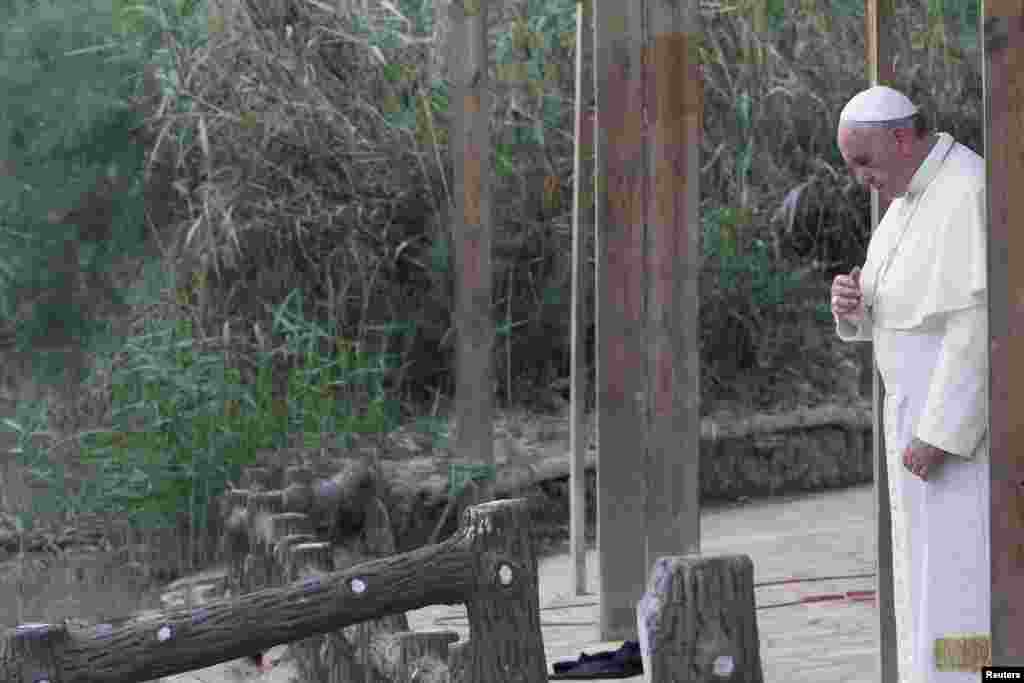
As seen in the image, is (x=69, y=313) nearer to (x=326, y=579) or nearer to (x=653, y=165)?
(x=653, y=165)

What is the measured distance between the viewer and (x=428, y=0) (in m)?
12.9

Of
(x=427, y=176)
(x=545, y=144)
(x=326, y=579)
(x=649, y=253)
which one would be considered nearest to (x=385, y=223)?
(x=427, y=176)

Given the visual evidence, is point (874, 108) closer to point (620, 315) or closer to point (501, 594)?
point (501, 594)

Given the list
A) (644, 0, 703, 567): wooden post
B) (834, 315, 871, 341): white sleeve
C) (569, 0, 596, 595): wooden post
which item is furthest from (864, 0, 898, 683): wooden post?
(569, 0, 596, 595): wooden post

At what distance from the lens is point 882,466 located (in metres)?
5.40

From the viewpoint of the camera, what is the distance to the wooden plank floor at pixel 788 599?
6.81 m

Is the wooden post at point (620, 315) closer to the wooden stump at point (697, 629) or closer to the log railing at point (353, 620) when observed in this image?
the log railing at point (353, 620)

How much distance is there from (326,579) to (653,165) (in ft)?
8.81

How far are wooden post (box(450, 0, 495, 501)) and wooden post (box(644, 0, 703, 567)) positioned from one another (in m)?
2.65

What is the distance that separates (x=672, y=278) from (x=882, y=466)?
70.2 inches

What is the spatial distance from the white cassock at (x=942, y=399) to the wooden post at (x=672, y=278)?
215 cm

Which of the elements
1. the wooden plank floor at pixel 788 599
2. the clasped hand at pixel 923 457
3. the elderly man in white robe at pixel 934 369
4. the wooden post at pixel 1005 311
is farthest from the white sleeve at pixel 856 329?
the wooden plank floor at pixel 788 599

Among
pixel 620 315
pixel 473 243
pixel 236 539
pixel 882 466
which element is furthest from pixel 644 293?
pixel 473 243

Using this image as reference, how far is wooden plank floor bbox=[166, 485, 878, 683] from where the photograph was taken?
268 inches
